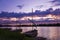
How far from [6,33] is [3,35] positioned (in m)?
0.71

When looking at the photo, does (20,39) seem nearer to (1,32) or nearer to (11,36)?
(11,36)

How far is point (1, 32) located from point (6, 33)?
1.82ft

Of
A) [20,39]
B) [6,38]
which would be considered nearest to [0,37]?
[6,38]

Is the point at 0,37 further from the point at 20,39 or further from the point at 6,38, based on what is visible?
the point at 20,39

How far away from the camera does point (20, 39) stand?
18.3 metres

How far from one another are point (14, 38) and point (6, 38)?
0.92 m

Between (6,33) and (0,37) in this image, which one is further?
(6,33)

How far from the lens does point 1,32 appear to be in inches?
737

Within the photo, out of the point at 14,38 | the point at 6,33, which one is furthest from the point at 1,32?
the point at 14,38

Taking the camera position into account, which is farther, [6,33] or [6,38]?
[6,33]

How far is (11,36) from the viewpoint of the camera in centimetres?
1839

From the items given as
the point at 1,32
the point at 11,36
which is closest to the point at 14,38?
the point at 11,36

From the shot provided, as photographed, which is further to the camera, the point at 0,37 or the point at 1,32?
the point at 1,32

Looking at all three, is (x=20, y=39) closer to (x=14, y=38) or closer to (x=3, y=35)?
(x=14, y=38)
